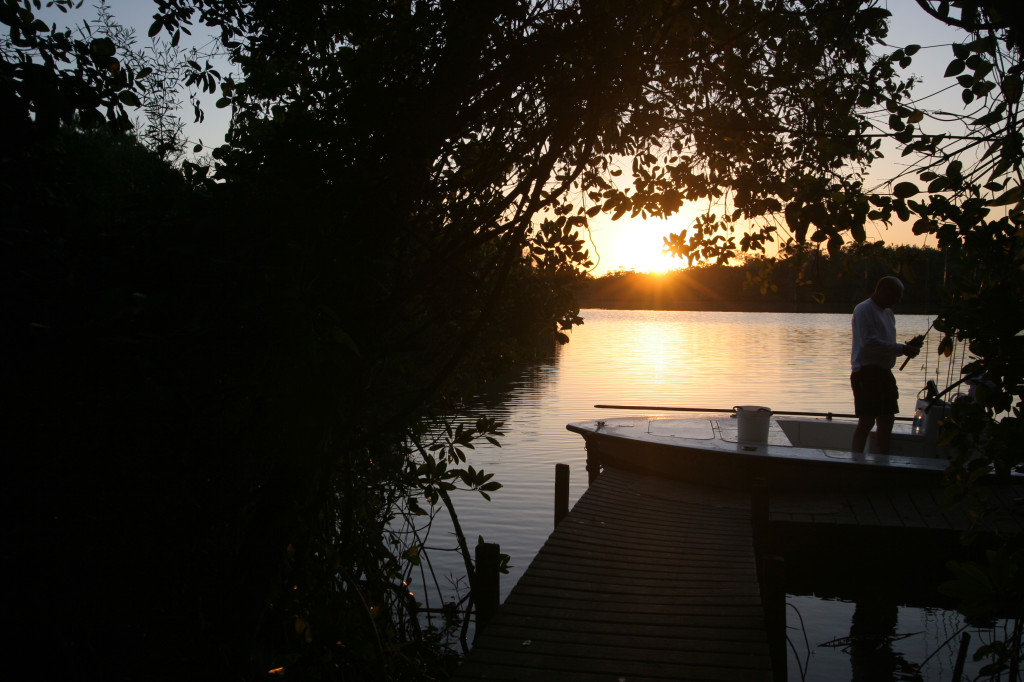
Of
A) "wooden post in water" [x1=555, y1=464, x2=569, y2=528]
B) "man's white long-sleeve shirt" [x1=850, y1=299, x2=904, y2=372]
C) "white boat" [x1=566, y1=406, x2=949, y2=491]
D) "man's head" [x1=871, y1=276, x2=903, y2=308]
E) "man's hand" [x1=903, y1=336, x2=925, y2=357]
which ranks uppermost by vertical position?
"man's head" [x1=871, y1=276, x2=903, y2=308]

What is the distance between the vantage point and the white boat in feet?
24.2

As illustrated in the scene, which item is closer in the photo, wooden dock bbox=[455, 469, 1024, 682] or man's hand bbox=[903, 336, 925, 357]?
man's hand bbox=[903, 336, 925, 357]

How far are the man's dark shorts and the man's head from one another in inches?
23.8

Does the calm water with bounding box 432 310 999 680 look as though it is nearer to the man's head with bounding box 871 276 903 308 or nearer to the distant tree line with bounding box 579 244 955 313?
the distant tree line with bounding box 579 244 955 313

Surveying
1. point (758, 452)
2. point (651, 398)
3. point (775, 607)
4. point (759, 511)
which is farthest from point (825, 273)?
point (651, 398)

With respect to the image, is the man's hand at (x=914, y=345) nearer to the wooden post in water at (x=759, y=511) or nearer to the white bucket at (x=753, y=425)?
the wooden post in water at (x=759, y=511)

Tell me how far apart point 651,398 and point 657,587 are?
59.8 ft

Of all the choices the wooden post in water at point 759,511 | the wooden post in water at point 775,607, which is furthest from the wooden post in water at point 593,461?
the wooden post in water at point 775,607

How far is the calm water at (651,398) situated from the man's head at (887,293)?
6.73 feet

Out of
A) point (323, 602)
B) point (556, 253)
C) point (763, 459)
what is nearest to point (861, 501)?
point (763, 459)

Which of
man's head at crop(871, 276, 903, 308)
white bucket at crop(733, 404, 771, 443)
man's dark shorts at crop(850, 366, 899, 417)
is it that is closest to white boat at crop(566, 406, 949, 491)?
white bucket at crop(733, 404, 771, 443)

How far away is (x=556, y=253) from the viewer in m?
3.57

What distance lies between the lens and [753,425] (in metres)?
8.04

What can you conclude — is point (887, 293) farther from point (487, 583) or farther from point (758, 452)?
point (487, 583)
